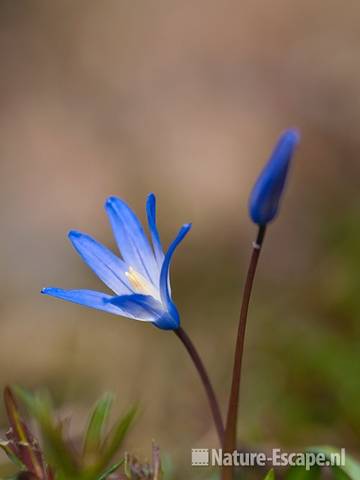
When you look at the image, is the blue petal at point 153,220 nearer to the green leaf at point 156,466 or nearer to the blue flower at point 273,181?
the blue flower at point 273,181

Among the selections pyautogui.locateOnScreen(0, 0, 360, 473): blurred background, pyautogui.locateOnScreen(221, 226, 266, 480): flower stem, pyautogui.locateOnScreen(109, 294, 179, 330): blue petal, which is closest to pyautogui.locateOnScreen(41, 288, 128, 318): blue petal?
pyautogui.locateOnScreen(109, 294, 179, 330): blue petal

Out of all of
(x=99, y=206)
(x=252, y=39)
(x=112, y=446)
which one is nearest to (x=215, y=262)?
(x=99, y=206)

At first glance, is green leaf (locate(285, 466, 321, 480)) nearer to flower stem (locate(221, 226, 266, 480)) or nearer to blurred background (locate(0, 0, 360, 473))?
flower stem (locate(221, 226, 266, 480))

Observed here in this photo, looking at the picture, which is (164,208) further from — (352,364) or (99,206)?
(352,364)

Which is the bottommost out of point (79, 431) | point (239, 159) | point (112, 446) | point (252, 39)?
point (79, 431)

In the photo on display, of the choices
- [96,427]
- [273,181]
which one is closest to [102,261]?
[96,427]
